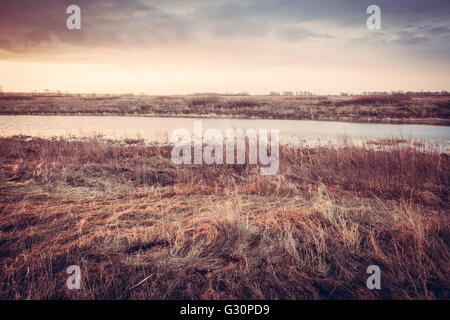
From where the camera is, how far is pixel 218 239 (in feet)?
14.5

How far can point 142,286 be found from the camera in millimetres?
3297

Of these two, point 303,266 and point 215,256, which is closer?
point 303,266

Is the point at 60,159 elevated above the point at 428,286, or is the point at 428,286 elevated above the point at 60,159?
the point at 60,159

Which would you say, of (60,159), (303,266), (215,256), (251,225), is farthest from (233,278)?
(60,159)

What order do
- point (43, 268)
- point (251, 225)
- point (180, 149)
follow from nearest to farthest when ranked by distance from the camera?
point (43, 268), point (251, 225), point (180, 149)

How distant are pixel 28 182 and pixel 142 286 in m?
6.42

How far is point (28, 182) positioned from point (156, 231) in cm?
540

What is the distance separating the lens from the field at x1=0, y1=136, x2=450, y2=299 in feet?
10.8

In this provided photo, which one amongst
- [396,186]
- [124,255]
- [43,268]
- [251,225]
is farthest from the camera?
[396,186]

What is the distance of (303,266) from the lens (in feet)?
12.1

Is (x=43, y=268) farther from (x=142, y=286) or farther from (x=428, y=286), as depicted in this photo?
(x=428, y=286)

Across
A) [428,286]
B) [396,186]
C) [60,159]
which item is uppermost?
[60,159]

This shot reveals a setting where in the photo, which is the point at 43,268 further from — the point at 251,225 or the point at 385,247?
the point at 385,247

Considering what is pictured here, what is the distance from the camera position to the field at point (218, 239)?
330 centimetres
